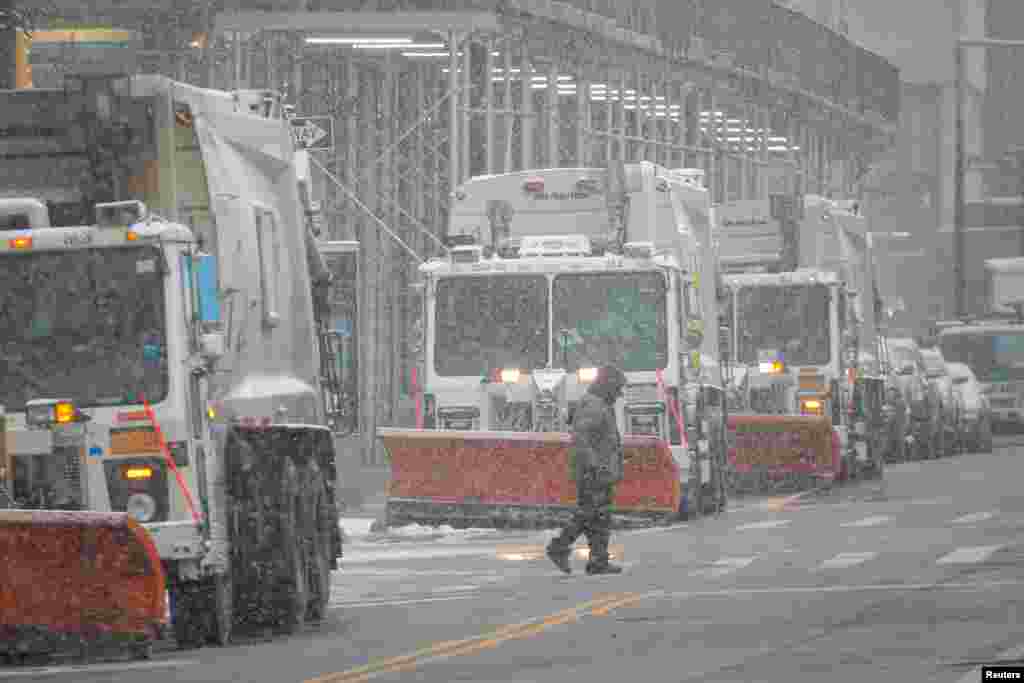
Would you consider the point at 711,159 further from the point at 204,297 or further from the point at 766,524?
the point at 204,297

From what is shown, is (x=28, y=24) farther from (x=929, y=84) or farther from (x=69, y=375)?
(x=929, y=84)

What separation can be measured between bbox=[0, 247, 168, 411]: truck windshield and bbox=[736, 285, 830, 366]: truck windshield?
63.5 ft

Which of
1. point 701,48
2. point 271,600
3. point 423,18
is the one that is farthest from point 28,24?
point 701,48

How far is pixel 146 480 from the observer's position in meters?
14.0

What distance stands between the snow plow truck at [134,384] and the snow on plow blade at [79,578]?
0.03 ft

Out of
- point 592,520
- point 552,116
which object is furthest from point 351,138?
point 592,520

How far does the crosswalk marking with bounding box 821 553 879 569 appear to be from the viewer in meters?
19.5

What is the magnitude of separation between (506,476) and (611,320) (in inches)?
72.1

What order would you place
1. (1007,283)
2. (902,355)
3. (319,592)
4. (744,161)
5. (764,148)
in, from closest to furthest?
(319,592) → (902,355) → (744,161) → (764,148) → (1007,283)

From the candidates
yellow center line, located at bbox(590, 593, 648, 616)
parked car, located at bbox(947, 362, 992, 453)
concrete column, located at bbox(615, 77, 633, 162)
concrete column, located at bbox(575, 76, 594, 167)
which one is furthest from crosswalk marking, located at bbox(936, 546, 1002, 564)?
parked car, located at bbox(947, 362, 992, 453)

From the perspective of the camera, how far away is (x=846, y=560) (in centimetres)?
2006

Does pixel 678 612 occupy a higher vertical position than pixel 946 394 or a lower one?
lower

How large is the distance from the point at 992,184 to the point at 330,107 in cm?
7433

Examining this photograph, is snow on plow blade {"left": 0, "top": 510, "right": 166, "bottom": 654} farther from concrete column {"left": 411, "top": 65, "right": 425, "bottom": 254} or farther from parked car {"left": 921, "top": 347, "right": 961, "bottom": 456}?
parked car {"left": 921, "top": 347, "right": 961, "bottom": 456}
